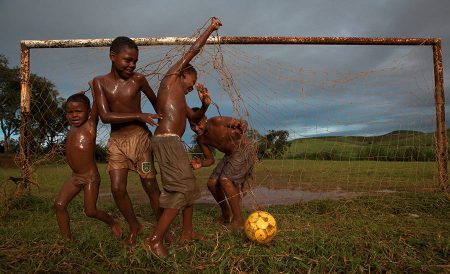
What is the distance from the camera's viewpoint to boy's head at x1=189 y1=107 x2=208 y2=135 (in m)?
4.19

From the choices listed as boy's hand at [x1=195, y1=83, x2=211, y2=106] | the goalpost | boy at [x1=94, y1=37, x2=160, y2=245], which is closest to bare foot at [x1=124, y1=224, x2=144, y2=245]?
boy at [x1=94, y1=37, x2=160, y2=245]

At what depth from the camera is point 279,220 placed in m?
4.54

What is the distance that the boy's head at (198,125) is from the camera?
13.7 feet

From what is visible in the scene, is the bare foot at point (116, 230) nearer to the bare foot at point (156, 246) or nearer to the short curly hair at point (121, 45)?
the bare foot at point (156, 246)

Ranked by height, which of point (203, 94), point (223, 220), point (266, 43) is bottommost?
point (223, 220)

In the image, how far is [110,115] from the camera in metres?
3.33

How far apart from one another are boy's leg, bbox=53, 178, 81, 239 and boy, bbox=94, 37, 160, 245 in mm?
434

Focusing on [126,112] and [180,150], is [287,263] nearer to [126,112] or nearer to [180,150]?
[180,150]

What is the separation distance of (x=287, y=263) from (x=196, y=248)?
0.76 meters

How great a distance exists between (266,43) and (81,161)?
12.0 ft

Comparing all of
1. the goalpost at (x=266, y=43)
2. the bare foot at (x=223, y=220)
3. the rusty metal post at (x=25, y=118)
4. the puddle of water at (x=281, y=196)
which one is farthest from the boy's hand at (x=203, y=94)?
the rusty metal post at (x=25, y=118)

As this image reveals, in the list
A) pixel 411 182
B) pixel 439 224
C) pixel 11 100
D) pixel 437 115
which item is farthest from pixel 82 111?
pixel 11 100

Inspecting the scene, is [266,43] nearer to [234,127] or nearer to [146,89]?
[234,127]

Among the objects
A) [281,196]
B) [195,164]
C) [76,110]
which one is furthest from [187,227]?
[281,196]
